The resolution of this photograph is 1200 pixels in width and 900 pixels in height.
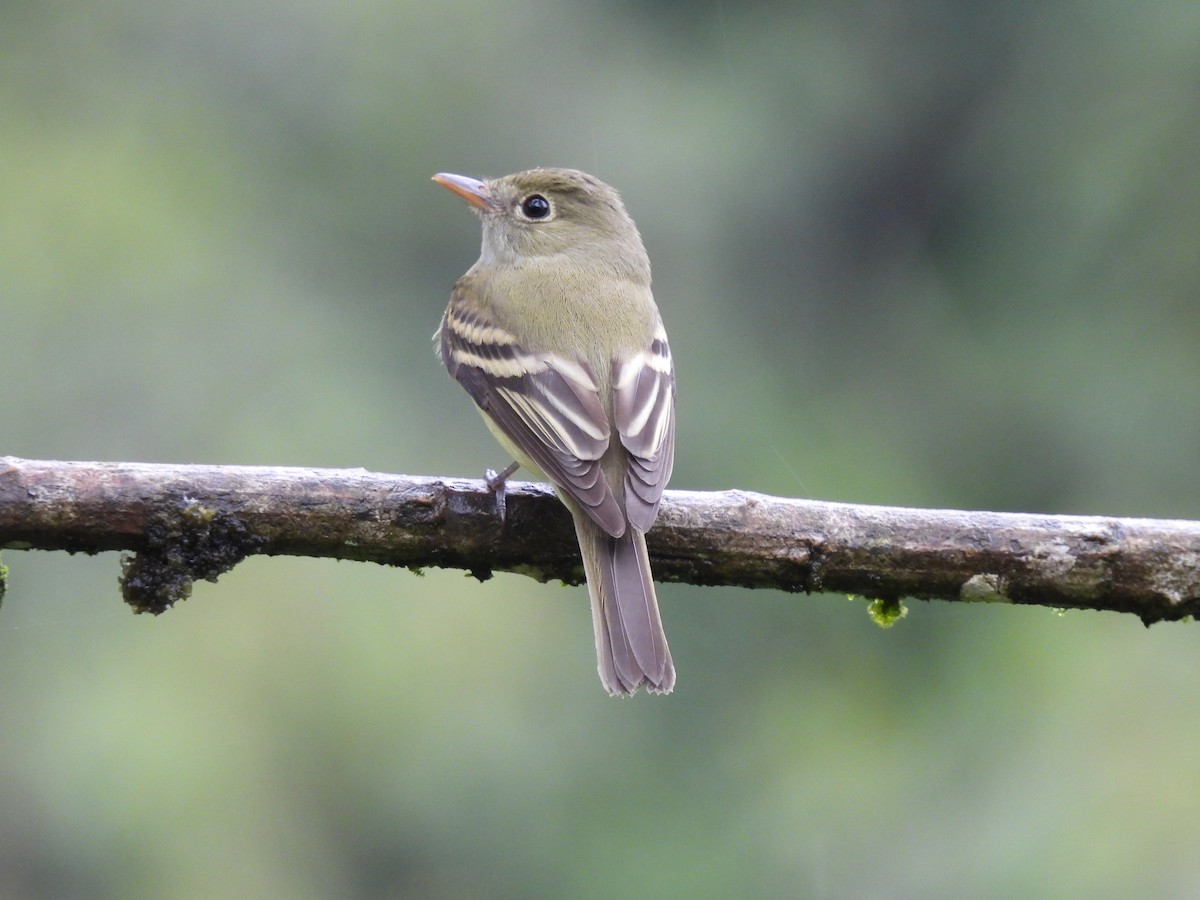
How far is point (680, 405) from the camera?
12.2m

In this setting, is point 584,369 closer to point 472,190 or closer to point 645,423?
point 645,423

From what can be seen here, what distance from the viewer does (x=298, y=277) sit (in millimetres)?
11805

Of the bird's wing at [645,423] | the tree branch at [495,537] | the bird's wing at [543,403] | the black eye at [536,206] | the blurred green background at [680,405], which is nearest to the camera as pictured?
the tree branch at [495,537]

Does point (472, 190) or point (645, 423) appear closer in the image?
point (645, 423)

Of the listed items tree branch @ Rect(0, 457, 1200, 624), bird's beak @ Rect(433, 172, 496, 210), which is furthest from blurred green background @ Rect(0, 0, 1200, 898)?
bird's beak @ Rect(433, 172, 496, 210)

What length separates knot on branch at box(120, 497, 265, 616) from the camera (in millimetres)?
4145

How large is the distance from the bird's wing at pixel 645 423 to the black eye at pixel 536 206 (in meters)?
1.07

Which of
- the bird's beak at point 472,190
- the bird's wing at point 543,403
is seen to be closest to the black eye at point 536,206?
the bird's beak at point 472,190

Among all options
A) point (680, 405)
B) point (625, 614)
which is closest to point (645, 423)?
point (625, 614)

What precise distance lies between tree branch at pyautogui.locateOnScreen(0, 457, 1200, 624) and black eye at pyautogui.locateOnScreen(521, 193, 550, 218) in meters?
2.31

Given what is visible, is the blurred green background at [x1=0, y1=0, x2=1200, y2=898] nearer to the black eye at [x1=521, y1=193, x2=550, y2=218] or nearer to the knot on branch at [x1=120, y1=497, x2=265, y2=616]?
the black eye at [x1=521, y1=193, x2=550, y2=218]

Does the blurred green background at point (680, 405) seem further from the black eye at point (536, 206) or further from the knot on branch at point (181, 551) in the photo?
the knot on branch at point (181, 551)

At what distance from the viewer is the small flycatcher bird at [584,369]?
4527 millimetres

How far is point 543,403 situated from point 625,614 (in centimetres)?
85
